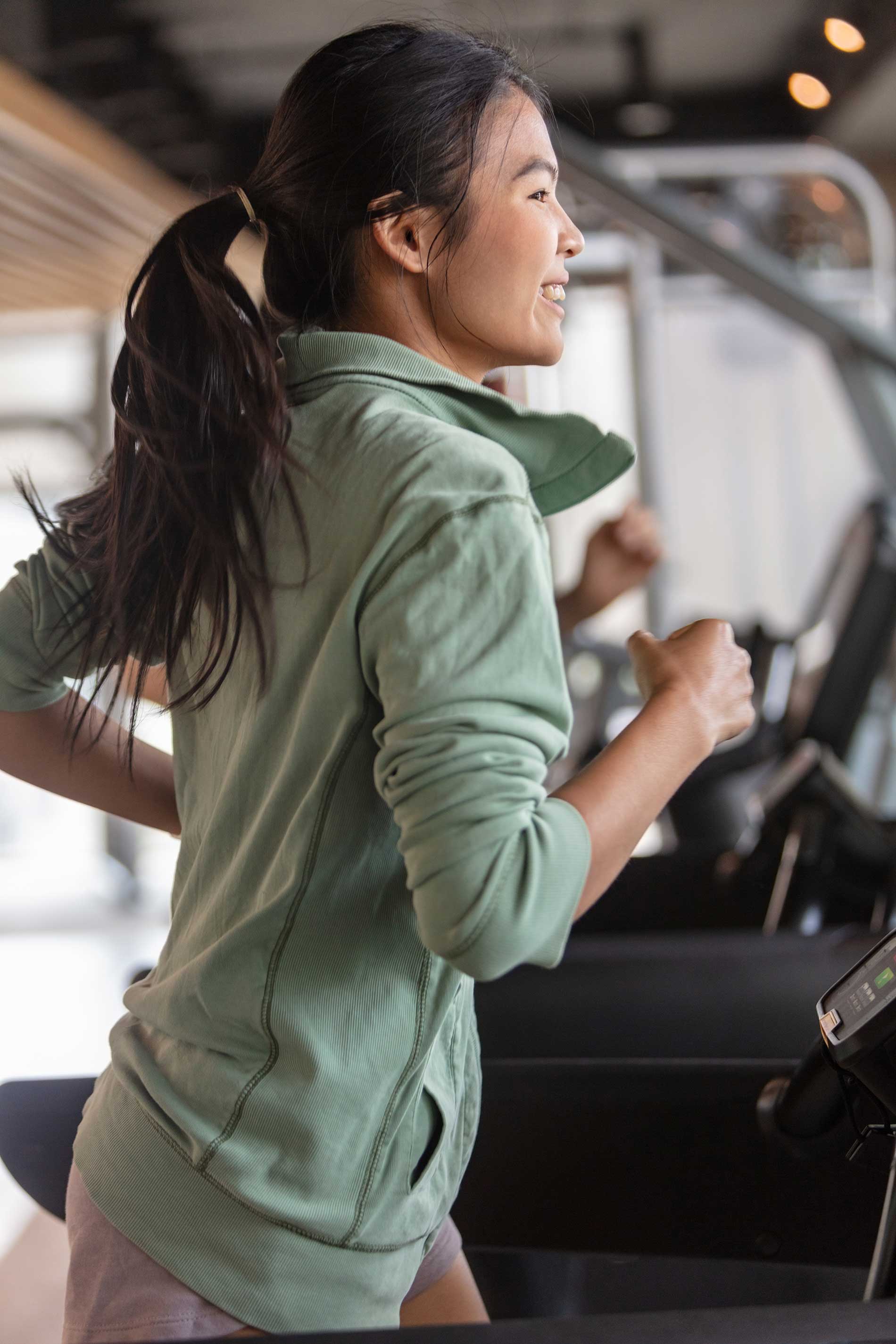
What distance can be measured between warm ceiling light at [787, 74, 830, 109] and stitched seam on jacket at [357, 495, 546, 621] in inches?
141

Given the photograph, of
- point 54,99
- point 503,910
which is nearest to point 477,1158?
point 503,910

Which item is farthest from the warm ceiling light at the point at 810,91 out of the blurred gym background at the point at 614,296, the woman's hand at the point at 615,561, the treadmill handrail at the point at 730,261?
the woman's hand at the point at 615,561

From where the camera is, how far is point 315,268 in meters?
0.96

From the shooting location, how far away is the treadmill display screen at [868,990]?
877 millimetres

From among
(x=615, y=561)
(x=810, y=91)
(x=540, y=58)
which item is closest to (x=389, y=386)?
(x=615, y=561)

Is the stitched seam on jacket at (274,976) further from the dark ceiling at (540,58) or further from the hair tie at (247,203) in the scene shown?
the dark ceiling at (540,58)

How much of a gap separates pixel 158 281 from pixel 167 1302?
0.69 m

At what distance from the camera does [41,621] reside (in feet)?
3.34

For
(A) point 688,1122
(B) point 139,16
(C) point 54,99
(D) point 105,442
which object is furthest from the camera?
(D) point 105,442

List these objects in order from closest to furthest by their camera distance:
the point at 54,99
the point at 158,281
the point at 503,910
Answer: the point at 503,910, the point at 158,281, the point at 54,99

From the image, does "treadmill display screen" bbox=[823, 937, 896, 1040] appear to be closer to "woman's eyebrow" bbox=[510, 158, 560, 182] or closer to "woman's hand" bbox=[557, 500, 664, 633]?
"woman's eyebrow" bbox=[510, 158, 560, 182]

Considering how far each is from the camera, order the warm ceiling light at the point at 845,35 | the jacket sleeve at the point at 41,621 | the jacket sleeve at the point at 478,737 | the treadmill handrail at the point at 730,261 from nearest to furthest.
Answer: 1. the jacket sleeve at the point at 478,737
2. the jacket sleeve at the point at 41,621
3. the treadmill handrail at the point at 730,261
4. the warm ceiling light at the point at 845,35

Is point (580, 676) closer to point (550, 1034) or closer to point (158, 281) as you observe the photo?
point (550, 1034)

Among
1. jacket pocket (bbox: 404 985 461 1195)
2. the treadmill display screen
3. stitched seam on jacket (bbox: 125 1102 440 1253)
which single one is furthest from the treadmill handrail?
stitched seam on jacket (bbox: 125 1102 440 1253)
